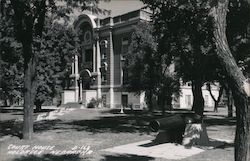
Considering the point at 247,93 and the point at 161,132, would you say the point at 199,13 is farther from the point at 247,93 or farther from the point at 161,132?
the point at 247,93

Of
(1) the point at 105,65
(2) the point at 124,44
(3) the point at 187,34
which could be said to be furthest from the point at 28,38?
(1) the point at 105,65

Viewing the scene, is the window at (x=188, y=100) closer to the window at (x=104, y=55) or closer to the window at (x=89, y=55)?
the window at (x=104, y=55)

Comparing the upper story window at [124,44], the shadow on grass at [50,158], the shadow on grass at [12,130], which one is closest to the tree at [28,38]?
the shadow on grass at [12,130]

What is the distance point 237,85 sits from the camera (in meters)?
6.02

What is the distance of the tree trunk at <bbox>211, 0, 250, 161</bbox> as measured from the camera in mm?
5969

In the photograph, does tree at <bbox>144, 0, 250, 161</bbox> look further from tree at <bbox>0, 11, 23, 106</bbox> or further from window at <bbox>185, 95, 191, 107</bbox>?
window at <bbox>185, 95, 191, 107</bbox>

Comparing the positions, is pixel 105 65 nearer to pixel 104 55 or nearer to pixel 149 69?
pixel 104 55

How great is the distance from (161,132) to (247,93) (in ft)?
23.2

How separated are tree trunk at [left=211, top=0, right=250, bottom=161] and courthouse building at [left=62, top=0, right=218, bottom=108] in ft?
128

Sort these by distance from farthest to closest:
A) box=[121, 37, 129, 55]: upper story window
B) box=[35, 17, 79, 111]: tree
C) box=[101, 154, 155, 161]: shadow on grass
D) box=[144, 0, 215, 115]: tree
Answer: box=[121, 37, 129, 55]: upper story window → box=[35, 17, 79, 111]: tree → box=[144, 0, 215, 115]: tree → box=[101, 154, 155, 161]: shadow on grass

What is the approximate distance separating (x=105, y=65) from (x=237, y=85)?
150ft

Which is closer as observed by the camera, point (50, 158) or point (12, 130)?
point (50, 158)

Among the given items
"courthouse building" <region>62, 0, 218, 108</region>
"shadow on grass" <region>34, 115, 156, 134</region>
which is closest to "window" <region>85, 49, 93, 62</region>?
"courthouse building" <region>62, 0, 218, 108</region>

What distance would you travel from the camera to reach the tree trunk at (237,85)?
5.97 m
